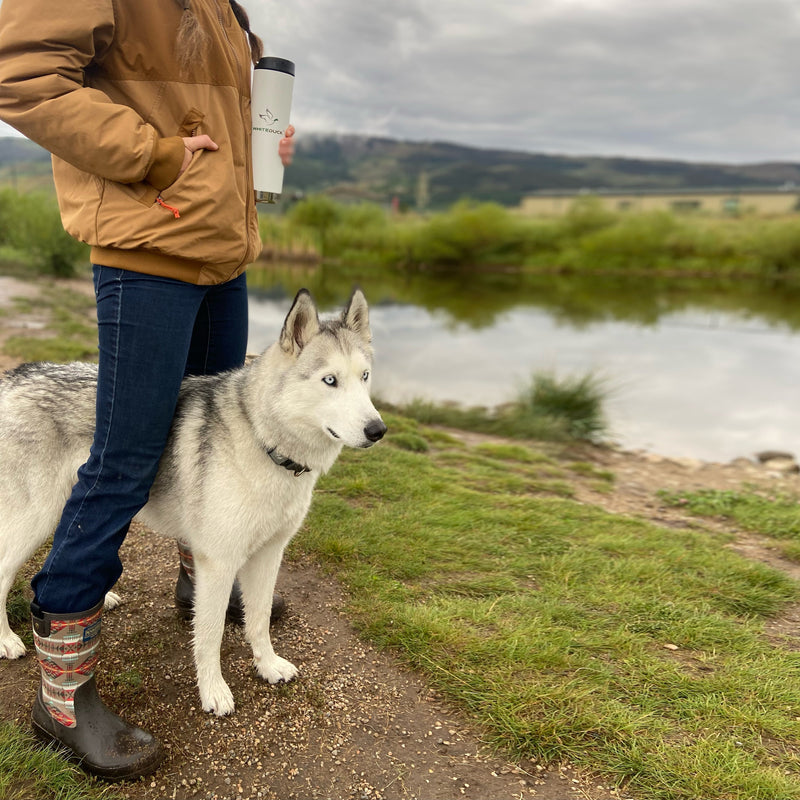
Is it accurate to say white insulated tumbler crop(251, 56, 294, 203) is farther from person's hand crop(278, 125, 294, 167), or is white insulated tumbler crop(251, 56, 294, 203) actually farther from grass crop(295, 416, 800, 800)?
grass crop(295, 416, 800, 800)

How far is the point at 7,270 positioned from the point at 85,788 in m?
21.7

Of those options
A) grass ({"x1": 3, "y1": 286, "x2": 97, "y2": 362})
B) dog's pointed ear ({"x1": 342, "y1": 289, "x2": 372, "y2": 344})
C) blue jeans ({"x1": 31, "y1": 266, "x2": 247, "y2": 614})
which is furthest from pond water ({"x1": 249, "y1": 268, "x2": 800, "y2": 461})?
blue jeans ({"x1": 31, "y1": 266, "x2": 247, "y2": 614})

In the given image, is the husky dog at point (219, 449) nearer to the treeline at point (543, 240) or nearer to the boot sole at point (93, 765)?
the boot sole at point (93, 765)

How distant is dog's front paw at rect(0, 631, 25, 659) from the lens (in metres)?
2.95

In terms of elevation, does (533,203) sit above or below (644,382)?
above

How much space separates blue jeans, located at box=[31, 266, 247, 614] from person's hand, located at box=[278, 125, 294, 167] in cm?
83

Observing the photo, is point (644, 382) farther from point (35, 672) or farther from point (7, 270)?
point (7, 270)

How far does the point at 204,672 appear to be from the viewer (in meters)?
2.79

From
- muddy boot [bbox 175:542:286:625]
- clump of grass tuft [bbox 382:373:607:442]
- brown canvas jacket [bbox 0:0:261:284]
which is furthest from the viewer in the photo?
clump of grass tuft [bbox 382:373:607:442]

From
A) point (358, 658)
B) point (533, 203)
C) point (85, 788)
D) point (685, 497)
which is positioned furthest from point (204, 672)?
point (533, 203)

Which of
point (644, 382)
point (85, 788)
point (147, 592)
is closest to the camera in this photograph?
point (85, 788)

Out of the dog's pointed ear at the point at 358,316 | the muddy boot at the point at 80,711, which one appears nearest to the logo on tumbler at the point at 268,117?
the dog's pointed ear at the point at 358,316

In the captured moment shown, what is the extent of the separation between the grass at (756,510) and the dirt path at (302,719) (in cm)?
177

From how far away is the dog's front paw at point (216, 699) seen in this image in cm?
278
